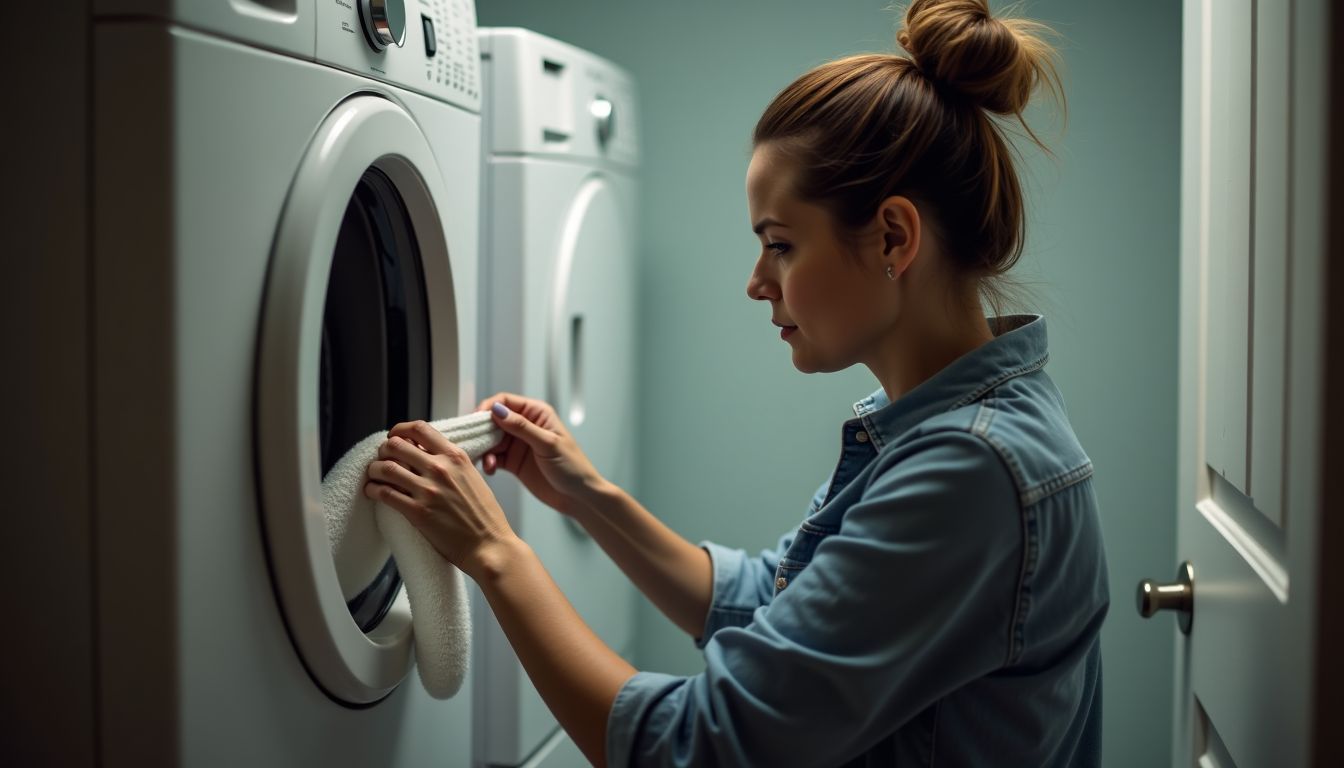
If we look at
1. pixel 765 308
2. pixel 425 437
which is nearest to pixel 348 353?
pixel 425 437

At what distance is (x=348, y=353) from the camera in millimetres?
1114

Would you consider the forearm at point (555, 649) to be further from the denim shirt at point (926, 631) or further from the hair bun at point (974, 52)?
the hair bun at point (974, 52)

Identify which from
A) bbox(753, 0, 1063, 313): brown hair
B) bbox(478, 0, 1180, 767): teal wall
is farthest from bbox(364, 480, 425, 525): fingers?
bbox(478, 0, 1180, 767): teal wall

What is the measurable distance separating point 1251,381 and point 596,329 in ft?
3.92

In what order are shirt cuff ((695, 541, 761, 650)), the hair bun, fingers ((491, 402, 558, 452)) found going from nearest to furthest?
the hair bun → fingers ((491, 402, 558, 452)) → shirt cuff ((695, 541, 761, 650))

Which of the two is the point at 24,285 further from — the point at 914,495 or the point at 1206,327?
the point at 1206,327

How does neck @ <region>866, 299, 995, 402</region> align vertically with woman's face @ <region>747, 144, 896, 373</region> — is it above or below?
below

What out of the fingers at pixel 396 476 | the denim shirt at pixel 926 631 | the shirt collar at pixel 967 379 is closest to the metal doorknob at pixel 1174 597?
the denim shirt at pixel 926 631

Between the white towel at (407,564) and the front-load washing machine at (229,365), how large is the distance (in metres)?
0.04

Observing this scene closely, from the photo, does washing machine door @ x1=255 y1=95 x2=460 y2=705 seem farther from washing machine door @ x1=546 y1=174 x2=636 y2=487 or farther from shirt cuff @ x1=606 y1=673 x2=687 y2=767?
washing machine door @ x1=546 y1=174 x2=636 y2=487

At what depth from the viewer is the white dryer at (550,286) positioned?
5.32 ft

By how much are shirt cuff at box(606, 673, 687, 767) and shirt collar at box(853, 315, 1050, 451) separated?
322 mm

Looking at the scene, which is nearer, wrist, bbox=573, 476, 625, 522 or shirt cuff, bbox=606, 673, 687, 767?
shirt cuff, bbox=606, 673, 687, 767

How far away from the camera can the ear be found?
3.18 feet
